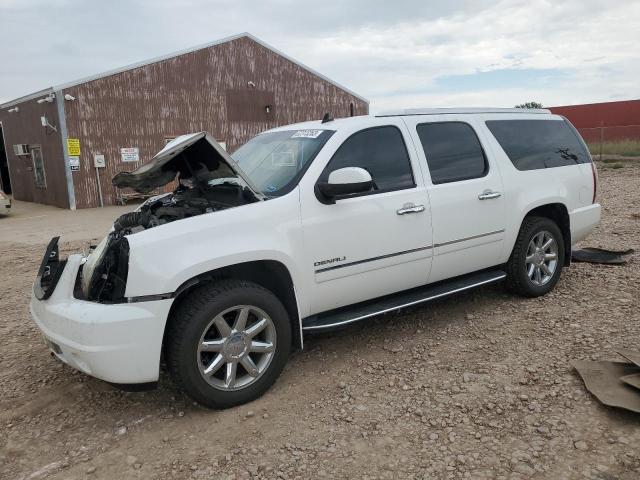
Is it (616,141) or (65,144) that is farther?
(616,141)

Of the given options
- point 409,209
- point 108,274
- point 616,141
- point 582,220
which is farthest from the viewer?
point 616,141

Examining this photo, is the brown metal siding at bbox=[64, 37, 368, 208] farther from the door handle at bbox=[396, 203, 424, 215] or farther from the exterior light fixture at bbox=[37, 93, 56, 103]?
the door handle at bbox=[396, 203, 424, 215]

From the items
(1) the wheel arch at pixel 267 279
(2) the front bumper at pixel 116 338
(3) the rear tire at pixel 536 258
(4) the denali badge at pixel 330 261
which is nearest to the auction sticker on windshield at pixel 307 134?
(4) the denali badge at pixel 330 261

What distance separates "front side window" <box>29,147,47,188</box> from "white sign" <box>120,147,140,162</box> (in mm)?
3313

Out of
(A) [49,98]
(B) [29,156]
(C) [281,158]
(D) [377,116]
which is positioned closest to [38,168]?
(B) [29,156]

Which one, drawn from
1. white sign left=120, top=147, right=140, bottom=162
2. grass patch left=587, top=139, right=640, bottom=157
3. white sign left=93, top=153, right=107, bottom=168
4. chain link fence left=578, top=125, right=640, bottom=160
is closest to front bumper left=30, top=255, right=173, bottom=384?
white sign left=93, top=153, right=107, bottom=168

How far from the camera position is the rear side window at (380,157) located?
385cm

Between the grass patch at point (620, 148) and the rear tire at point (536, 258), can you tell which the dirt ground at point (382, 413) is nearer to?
the rear tire at point (536, 258)

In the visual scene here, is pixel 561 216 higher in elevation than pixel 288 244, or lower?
lower

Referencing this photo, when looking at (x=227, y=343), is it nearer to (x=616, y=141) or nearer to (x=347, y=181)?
(x=347, y=181)

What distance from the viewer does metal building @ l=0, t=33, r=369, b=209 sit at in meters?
16.3

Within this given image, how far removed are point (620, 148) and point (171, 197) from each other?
22.6 metres

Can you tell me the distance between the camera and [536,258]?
5.02 m

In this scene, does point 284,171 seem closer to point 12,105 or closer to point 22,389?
point 22,389
